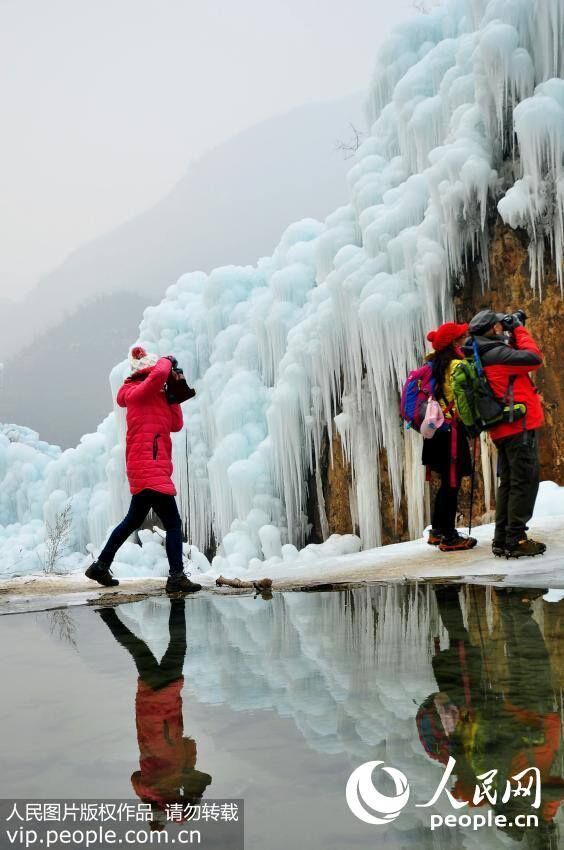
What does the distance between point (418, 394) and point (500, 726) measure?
386cm

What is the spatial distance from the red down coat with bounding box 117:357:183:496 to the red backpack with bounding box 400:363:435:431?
165 centimetres

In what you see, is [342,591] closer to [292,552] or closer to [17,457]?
[292,552]

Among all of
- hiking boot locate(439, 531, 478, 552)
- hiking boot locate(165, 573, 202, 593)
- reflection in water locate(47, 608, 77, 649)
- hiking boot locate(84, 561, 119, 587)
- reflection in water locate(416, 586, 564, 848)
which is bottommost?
reflection in water locate(416, 586, 564, 848)

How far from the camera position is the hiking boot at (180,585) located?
181 inches

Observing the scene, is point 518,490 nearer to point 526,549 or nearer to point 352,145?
point 526,549

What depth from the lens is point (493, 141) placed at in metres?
8.91

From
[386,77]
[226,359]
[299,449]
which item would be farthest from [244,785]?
[226,359]

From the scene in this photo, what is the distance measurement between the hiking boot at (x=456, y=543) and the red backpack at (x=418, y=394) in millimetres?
760

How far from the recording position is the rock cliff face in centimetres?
834

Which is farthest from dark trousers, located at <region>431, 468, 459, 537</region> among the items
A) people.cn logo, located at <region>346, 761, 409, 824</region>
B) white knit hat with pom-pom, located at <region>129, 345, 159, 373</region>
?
people.cn logo, located at <region>346, 761, 409, 824</region>

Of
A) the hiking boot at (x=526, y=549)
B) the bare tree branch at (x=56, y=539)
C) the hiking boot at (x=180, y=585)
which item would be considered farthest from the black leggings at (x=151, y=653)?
the bare tree branch at (x=56, y=539)

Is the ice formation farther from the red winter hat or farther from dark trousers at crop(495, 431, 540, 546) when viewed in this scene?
dark trousers at crop(495, 431, 540, 546)

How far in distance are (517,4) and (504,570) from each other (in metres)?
7.08

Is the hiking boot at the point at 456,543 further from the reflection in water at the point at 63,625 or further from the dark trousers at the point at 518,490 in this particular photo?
the reflection in water at the point at 63,625
